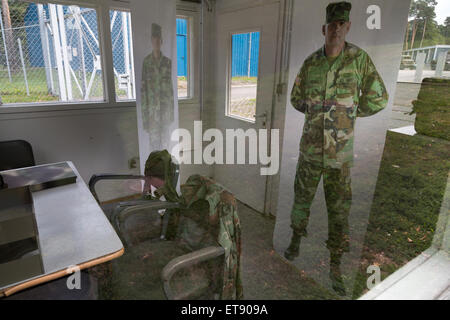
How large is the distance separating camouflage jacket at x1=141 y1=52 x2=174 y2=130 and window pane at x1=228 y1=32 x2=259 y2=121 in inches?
24.2

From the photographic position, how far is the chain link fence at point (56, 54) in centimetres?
251

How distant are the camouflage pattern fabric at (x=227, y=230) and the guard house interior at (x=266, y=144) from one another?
115mm

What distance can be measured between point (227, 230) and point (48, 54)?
2578 mm

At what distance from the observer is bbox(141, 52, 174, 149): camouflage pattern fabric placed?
2.59 m

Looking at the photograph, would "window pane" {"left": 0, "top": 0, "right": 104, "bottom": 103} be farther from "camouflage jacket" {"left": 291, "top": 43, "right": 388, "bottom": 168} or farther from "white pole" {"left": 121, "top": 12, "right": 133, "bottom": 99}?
"camouflage jacket" {"left": 291, "top": 43, "right": 388, "bottom": 168}

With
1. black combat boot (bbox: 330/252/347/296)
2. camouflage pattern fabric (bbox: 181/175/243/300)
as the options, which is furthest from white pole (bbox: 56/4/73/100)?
black combat boot (bbox: 330/252/347/296)

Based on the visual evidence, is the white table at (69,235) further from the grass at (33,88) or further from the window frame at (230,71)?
the window frame at (230,71)

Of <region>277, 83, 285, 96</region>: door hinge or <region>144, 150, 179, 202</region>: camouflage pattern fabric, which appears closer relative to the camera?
<region>144, 150, 179, 202</region>: camouflage pattern fabric

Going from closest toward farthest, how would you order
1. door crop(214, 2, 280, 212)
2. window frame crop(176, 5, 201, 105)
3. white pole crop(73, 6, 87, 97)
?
door crop(214, 2, 280, 212)
white pole crop(73, 6, 87, 97)
window frame crop(176, 5, 201, 105)

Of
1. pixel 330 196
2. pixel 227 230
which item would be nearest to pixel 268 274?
pixel 330 196

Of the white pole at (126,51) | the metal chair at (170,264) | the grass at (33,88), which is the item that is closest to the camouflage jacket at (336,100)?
the metal chair at (170,264)

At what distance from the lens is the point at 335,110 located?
1478 mm

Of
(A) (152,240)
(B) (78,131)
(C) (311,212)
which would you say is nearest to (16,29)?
(B) (78,131)

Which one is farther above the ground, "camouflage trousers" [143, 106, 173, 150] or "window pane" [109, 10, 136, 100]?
"window pane" [109, 10, 136, 100]
